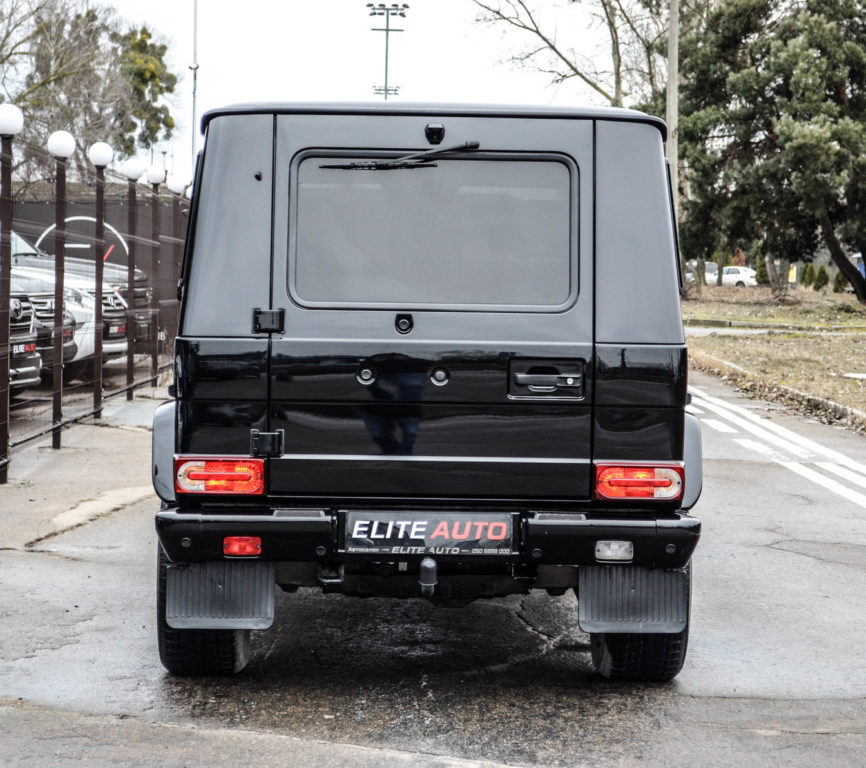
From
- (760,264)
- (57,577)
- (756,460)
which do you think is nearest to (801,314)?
(756,460)

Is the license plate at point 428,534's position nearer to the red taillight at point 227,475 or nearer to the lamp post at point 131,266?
the red taillight at point 227,475

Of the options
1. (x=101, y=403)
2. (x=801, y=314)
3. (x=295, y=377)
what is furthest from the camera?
(x=801, y=314)

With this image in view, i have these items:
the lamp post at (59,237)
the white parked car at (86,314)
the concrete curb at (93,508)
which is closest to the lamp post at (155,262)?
the white parked car at (86,314)

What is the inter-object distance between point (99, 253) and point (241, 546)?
26.2 ft

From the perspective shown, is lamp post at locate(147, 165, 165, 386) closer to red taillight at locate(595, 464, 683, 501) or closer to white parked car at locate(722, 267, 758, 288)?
red taillight at locate(595, 464, 683, 501)

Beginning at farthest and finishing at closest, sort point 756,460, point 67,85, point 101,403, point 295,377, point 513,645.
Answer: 1. point 67,85
2. point 101,403
3. point 756,460
4. point 513,645
5. point 295,377

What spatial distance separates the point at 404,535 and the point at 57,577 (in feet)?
9.03

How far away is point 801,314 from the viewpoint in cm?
3544

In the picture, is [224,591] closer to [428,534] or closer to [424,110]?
[428,534]

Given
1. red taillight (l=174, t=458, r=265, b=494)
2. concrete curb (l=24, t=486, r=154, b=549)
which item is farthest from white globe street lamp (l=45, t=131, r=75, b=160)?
red taillight (l=174, t=458, r=265, b=494)

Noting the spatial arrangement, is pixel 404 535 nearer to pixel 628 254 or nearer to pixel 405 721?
pixel 405 721

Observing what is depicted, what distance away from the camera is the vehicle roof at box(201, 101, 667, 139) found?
4.32 m

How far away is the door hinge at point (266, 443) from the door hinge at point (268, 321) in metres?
0.34

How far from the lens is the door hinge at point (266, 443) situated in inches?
168
